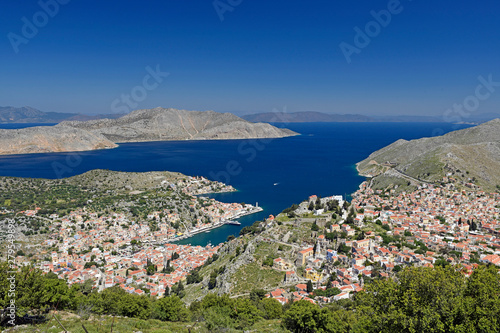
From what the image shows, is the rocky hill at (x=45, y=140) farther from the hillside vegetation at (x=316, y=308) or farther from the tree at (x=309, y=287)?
the tree at (x=309, y=287)

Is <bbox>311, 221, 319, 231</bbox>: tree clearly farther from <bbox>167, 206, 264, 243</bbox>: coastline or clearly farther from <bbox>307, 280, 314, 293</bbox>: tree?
<bbox>167, 206, 264, 243</bbox>: coastline

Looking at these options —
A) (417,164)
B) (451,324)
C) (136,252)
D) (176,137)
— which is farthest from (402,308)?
(176,137)

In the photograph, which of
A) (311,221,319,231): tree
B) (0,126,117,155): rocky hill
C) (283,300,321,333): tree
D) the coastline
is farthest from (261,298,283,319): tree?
(0,126,117,155): rocky hill

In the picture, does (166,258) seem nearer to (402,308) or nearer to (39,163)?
(402,308)

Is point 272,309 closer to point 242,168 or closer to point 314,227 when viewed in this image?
point 314,227

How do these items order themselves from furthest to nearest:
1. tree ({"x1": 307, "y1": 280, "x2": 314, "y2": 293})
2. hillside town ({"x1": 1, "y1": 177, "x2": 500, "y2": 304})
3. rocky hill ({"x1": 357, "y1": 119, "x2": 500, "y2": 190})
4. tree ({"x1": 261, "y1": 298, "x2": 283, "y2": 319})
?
1. rocky hill ({"x1": 357, "y1": 119, "x2": 500, "y2": 190})
2. hillside town ({"x1": 1, "y1": 177, "x2": 500, "y2": 304})
3. tree ({"x1": 307, "y1": 280, "x2": 314, "y2": 293})
4. tree ({"x1": 261, "y1": 298, "x2": 283, "y2": 319})

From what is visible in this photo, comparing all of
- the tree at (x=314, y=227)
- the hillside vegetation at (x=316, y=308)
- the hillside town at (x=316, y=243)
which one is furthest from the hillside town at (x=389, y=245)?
the hillside vegetation at (x=316, y=308)

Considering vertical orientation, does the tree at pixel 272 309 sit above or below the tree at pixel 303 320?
below
